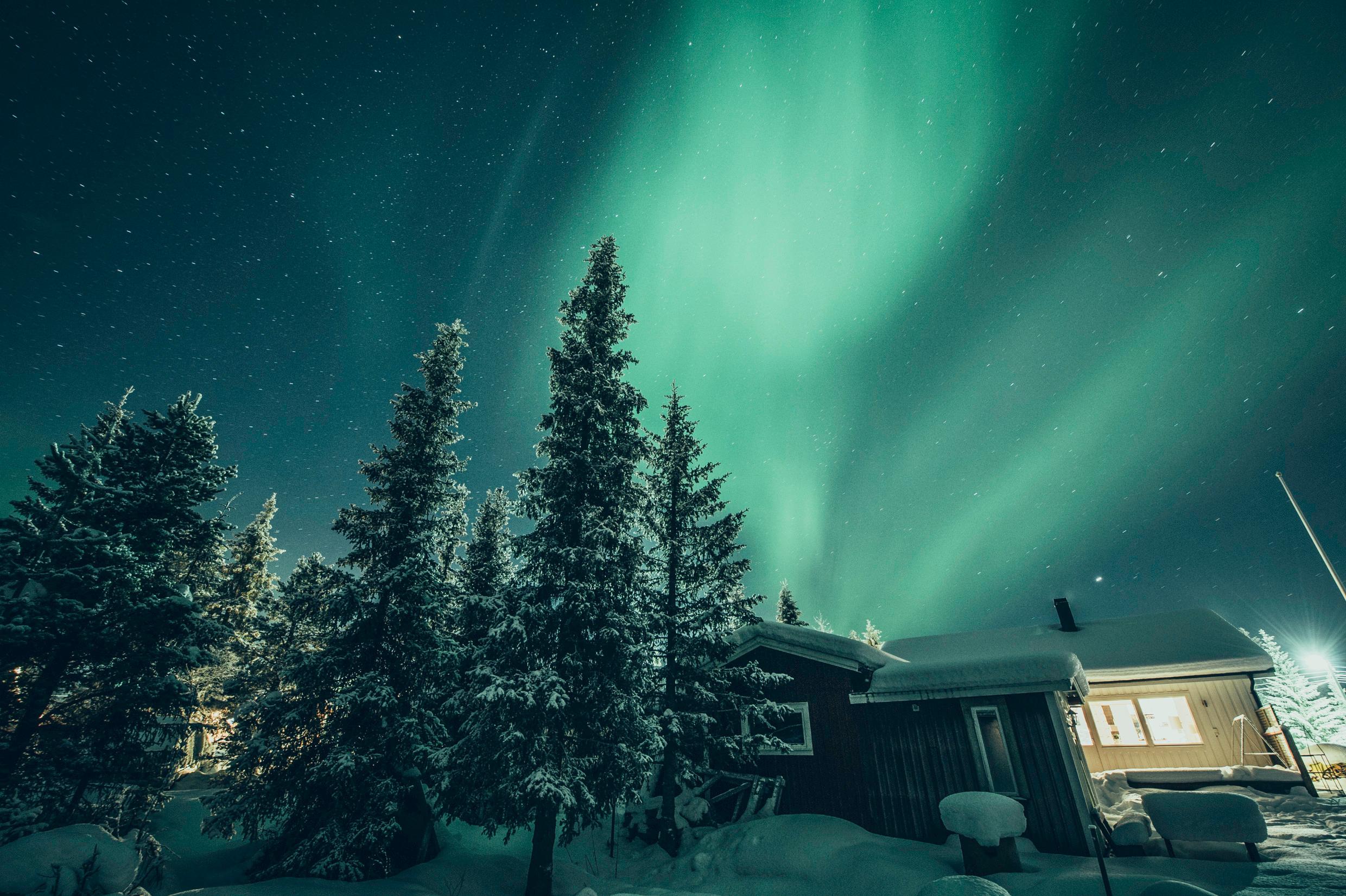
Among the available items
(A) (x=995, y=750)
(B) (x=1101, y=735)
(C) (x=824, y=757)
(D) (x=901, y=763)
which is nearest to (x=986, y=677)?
(A) (x=995, y=750)

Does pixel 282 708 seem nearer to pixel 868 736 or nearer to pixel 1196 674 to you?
pixel 868 736

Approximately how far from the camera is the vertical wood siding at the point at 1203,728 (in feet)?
53.1

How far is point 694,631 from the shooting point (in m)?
16.0

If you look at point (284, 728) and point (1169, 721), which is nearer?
point (284, 728)

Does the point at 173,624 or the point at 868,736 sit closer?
the point at 173,624

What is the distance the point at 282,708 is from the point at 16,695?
234 inches

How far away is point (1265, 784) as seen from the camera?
14.8 meters

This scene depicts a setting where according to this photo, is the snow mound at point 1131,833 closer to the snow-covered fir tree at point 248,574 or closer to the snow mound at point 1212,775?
the snow mound at point 1212,775

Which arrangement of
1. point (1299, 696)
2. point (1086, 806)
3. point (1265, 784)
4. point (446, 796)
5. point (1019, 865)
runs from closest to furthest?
point (1019, 865) < point (1086, 806) < point (446, 796) < point (1265, 784) < point (1299, 696)

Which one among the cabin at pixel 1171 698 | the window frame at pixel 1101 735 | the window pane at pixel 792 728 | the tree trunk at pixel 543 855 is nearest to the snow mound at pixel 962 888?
the tree trunk at pixel 543 855

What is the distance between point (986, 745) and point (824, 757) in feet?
13.8

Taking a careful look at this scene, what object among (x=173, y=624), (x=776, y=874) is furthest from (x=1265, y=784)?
(x=173, y=624)

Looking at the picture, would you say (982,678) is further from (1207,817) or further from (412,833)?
(412,833)

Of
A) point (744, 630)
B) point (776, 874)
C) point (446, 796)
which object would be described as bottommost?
point (776, 874)
